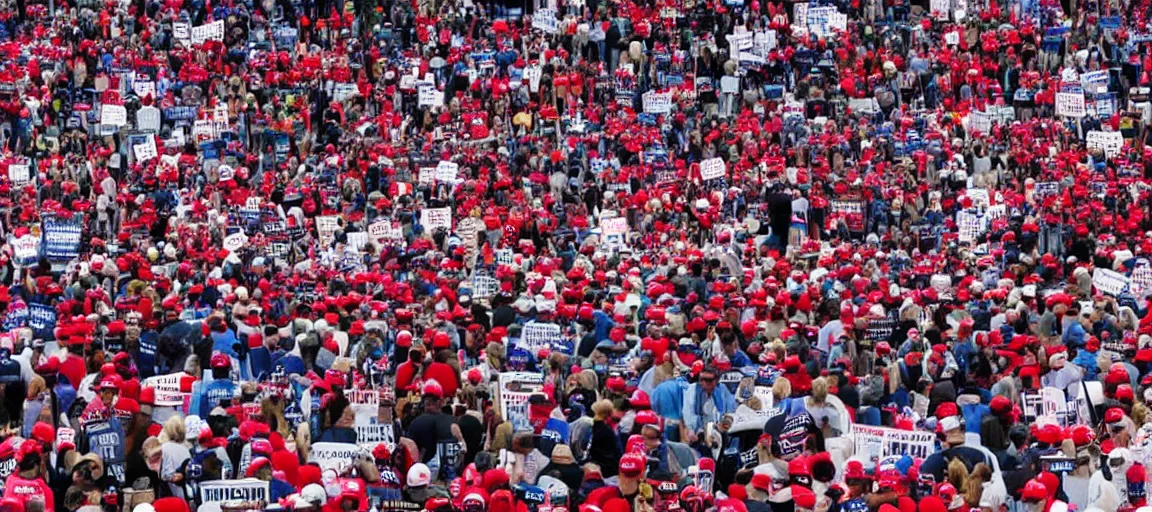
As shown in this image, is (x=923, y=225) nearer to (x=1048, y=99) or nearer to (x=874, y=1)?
(x=1048, y=99)

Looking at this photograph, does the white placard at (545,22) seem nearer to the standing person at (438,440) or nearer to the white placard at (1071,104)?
the white placard at (1071,104)

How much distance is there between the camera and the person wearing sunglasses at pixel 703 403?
22.5 metres

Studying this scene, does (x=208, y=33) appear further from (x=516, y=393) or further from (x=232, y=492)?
(x=232, y=492)

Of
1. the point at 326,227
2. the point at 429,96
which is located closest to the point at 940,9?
the point at 429,96

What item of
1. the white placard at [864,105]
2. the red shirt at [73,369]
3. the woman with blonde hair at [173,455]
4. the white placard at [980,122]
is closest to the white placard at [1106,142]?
the white placard at [980,122]

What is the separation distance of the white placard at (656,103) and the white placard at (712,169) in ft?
10.4

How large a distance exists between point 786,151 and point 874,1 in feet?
22.0

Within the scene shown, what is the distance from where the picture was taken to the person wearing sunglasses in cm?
2248

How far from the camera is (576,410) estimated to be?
2216 centimetres

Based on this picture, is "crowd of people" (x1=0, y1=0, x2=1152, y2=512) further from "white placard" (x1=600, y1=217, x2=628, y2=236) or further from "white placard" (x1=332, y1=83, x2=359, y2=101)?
"white placard" (x1=600, y1=217, x2=628, y2=236)

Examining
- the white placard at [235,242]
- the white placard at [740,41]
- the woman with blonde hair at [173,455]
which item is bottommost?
the white placard at [235,242]

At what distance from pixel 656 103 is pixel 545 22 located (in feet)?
15.7

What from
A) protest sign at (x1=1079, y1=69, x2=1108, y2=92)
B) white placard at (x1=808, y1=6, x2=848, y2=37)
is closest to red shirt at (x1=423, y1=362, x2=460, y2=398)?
protest sign at (x1=1079, y1=69, x2=1108, y2=92)

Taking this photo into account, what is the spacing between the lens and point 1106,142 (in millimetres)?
39344
